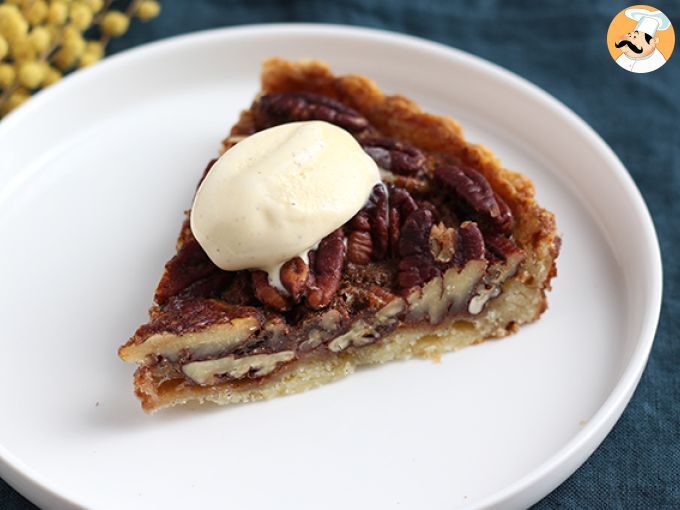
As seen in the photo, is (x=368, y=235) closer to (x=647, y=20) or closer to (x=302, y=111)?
(x=302, y=111)

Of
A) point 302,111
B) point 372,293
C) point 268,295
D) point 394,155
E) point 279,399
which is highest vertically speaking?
point 302,111

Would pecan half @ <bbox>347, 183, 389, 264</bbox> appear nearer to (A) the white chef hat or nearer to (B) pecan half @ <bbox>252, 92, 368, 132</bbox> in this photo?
(B) pecan half @ <bbox>252, 92, 368, 132</bbox>

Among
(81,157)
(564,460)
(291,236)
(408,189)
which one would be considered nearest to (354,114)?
(408,189)

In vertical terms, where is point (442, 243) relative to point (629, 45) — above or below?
below

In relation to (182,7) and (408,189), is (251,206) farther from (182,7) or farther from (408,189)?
(182,7)

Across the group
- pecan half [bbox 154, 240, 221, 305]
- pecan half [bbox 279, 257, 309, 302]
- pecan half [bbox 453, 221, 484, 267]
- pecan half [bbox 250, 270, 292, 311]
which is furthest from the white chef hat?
pecan half [bbox 154, 240, 221, 305]

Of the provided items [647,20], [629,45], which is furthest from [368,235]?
[647,20]

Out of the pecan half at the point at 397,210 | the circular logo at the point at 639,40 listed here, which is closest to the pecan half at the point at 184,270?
the pecan half at the point at 397,210
